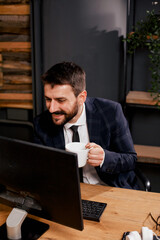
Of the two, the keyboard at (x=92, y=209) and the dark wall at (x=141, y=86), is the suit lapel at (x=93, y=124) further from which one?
the dark wall at (x=141, y=86)

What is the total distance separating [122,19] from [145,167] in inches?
60.7

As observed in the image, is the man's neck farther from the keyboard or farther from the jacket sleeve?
the keyboard

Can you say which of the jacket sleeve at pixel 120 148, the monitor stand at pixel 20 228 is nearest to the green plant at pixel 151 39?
the jacket sleeve at pixel 120 148

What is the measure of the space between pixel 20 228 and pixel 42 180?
0.30 metres

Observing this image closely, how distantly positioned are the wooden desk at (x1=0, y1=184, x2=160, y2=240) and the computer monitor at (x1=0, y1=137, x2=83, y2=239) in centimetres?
16

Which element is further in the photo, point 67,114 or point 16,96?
point 16,96

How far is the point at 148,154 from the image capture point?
263cm

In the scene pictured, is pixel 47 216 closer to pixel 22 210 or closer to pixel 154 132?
pixel 22 210

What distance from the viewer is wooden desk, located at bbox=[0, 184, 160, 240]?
1.19m

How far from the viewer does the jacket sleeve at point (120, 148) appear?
1.76 metres

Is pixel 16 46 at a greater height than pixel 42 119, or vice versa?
pixel 16 46

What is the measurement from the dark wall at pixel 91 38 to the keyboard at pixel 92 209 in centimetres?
160

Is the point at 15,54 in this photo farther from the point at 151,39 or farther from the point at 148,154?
the point at 148,154

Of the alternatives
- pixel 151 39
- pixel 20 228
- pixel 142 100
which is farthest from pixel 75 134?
pixel 151 39
